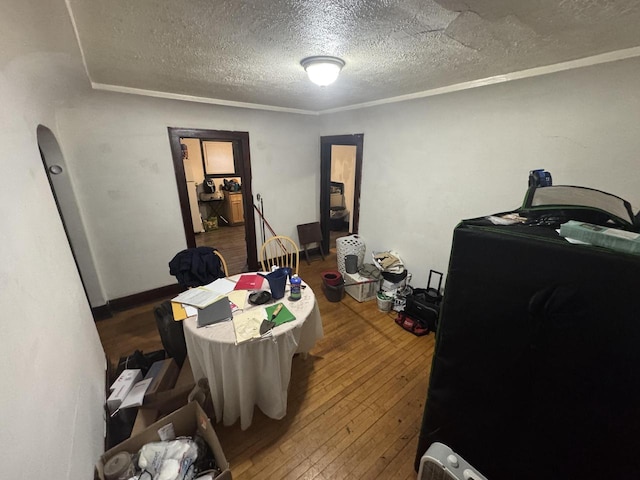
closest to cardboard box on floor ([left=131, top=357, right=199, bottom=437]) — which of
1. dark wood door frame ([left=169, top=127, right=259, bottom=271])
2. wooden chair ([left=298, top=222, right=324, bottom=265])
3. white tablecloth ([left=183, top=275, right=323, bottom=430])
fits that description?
white tablecloth ([left=183, top=275, right=323, bottom=430])

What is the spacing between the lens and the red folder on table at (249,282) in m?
1.94

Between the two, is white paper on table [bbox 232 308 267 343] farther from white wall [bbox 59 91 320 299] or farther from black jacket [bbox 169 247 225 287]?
white wall [bbox 59 91 320 299]

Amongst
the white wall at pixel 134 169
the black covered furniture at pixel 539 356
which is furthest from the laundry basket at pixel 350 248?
the black covered furniture at pixel 539 356

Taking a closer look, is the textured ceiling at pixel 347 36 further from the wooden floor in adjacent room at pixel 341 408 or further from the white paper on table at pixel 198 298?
the wooden floor in adjacent room at pixel 341 408

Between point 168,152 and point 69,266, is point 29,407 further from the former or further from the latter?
point 168,152

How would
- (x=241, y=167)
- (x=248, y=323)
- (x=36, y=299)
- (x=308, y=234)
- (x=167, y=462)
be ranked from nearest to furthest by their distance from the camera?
(x=36, y=299) → (x=167, y=462) → (x=248, y=323) → (x=241, y=167) → (x=308, y=234)

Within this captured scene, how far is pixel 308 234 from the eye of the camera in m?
4.13

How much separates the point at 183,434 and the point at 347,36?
2323 mm

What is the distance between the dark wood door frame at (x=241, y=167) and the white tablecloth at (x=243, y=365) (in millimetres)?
1851

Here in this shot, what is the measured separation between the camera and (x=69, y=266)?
5.32ft

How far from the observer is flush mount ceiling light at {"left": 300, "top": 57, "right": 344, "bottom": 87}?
1.58 metres

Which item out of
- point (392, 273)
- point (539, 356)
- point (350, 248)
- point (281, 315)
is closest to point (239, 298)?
point (281, 315)

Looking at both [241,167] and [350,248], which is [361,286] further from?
[241,167]

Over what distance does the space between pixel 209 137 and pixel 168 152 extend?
494 mm
